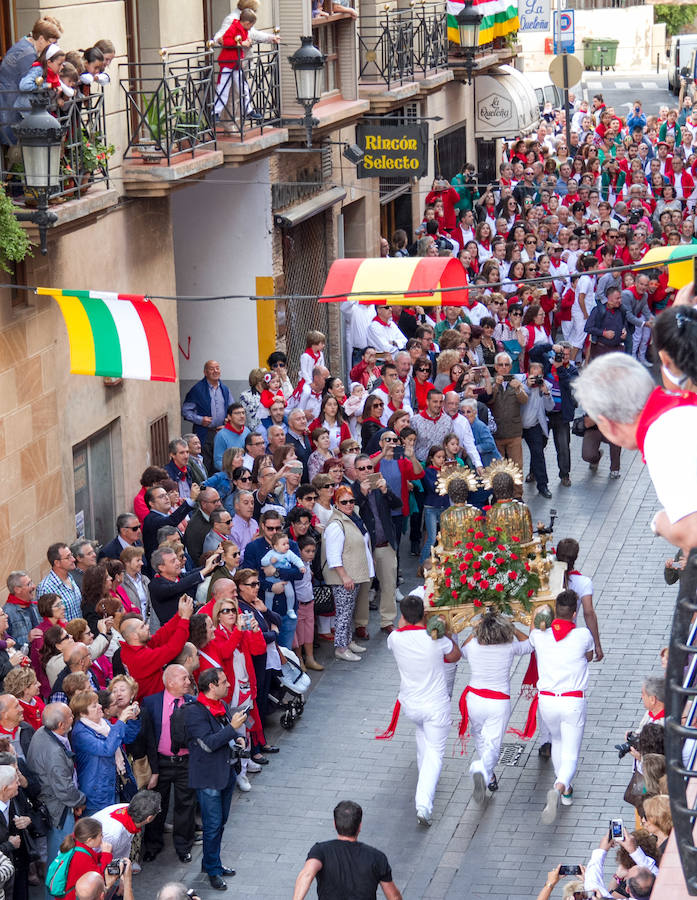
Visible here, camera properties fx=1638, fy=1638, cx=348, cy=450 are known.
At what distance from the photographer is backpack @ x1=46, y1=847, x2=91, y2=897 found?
351 inches

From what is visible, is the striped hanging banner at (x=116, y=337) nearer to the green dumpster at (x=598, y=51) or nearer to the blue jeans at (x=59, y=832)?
the blue jeans at (x=59, y=832)

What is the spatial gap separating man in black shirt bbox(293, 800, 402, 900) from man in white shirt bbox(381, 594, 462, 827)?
7.92 ft

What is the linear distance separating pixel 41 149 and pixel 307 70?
6.31m

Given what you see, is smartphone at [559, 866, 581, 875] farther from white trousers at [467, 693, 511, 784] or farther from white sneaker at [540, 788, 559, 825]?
white trousers at [467, 693, 511, 784]

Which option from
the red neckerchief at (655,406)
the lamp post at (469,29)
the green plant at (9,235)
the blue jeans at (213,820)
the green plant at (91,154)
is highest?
the lamp post at (469,29)

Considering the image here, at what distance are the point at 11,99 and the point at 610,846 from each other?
25.0 ft

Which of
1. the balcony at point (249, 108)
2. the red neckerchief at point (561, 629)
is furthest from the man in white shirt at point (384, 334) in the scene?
the red neckerchief at point (561, 629)

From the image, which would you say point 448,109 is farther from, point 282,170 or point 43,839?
point 43,839

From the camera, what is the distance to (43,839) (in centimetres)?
1009

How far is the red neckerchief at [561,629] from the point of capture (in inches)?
441

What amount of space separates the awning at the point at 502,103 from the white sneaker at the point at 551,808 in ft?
77.0

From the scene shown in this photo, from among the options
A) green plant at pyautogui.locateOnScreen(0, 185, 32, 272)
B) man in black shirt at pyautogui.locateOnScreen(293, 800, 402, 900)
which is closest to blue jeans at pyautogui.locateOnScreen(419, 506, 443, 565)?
green plant at pyautogui.locateOnScreen(0, 185, 32, 272)

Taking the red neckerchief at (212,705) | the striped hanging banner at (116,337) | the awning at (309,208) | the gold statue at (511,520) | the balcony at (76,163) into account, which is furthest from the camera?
the awning at (309,208)

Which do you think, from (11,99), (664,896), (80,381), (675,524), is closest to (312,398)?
(80,381)
